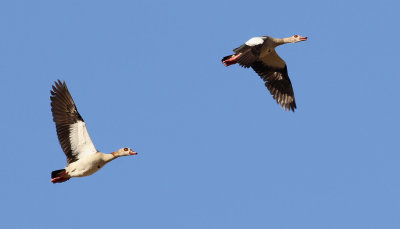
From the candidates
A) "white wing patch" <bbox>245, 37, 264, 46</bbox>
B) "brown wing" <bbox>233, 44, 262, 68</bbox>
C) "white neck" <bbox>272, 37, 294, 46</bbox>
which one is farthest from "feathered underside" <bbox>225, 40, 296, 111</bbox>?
"brown wing" <bbox>233, 44, 262, 68</bbox>

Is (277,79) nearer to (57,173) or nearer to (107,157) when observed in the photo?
(107,157)

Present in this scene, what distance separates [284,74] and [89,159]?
22.0 ft

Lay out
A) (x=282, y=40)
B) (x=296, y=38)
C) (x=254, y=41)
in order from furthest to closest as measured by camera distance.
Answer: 1. (x=296, y=38)
2. (x=282, y=40)
3. (x=254, y=41)

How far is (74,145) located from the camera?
15.0 meters

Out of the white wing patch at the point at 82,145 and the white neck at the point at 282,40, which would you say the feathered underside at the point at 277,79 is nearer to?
the white neck at the point at 282,40

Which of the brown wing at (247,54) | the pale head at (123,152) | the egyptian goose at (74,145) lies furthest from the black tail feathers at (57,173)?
the brown wing at (247,54)

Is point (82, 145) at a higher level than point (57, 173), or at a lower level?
higher

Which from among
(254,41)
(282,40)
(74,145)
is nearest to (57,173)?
(74,145)

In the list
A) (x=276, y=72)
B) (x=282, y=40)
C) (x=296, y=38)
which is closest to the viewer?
(x=282, y=40)

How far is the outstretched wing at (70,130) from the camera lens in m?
15.0

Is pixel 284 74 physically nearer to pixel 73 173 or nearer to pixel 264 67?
pixel 264 67

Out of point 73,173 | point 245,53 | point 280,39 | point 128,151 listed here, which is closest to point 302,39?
point 280,39

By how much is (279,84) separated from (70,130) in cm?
653

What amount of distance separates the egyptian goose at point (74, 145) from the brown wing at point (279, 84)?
5.13 meters
